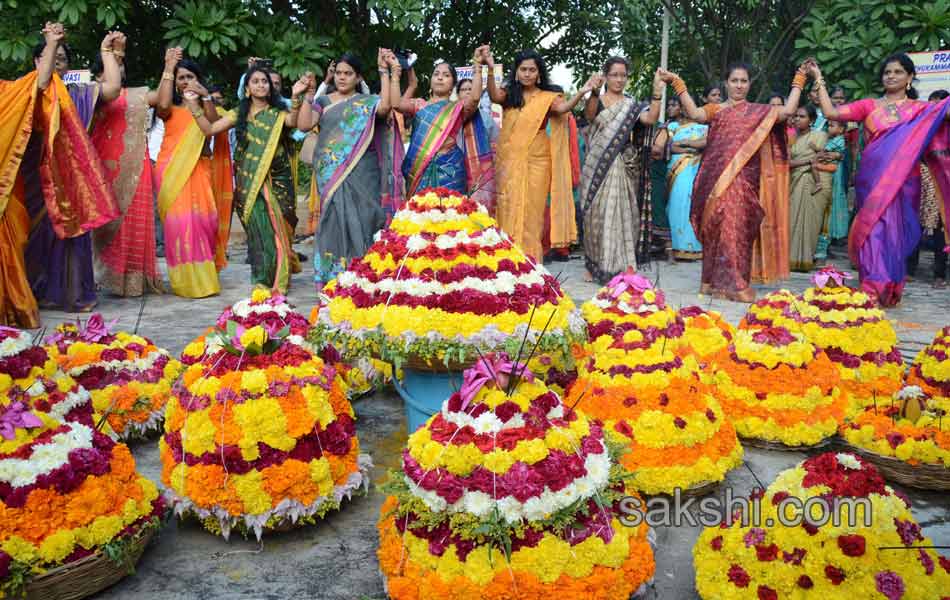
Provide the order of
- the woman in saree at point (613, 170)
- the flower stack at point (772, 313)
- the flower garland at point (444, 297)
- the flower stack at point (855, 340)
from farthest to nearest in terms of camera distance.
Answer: the woman in saree at point (613, 170)
the flower stack at point (772, 313)
the flower stack at point (855, 340)
the flower garland at point (444, 297)

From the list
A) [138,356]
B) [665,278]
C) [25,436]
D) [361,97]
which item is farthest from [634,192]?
[25,436]

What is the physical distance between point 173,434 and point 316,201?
575 cm

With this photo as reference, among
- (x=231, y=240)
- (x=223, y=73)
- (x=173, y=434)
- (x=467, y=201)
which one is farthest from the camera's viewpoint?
(x=231, y=240)

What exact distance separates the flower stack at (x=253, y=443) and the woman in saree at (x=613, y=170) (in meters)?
5.43

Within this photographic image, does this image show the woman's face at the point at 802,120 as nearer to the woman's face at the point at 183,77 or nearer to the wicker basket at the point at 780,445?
the wicker basket at the point at 780,445

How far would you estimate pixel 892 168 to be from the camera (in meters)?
7.63

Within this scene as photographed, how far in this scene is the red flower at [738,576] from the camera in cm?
285

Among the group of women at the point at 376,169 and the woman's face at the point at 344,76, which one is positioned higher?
the woman's face at the point at 344,76

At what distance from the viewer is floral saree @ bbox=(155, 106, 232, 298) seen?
836 cm

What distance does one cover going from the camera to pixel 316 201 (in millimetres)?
9070

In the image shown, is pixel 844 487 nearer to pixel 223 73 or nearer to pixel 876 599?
pixel 876 599

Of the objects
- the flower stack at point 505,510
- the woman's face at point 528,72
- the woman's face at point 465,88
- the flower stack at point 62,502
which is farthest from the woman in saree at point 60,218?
the flower stack at point 505,510

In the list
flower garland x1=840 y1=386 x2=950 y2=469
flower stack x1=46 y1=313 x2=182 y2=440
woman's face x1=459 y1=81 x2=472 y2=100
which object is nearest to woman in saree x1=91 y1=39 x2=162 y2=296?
woman's face x1=459 y1=81 x2=472 y2=100

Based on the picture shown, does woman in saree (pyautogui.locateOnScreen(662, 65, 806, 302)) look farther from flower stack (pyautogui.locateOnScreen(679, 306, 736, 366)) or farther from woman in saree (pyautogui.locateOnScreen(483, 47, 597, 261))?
flower stack (pyautogui.locateOnScreen(679, 306, 736, 366))
